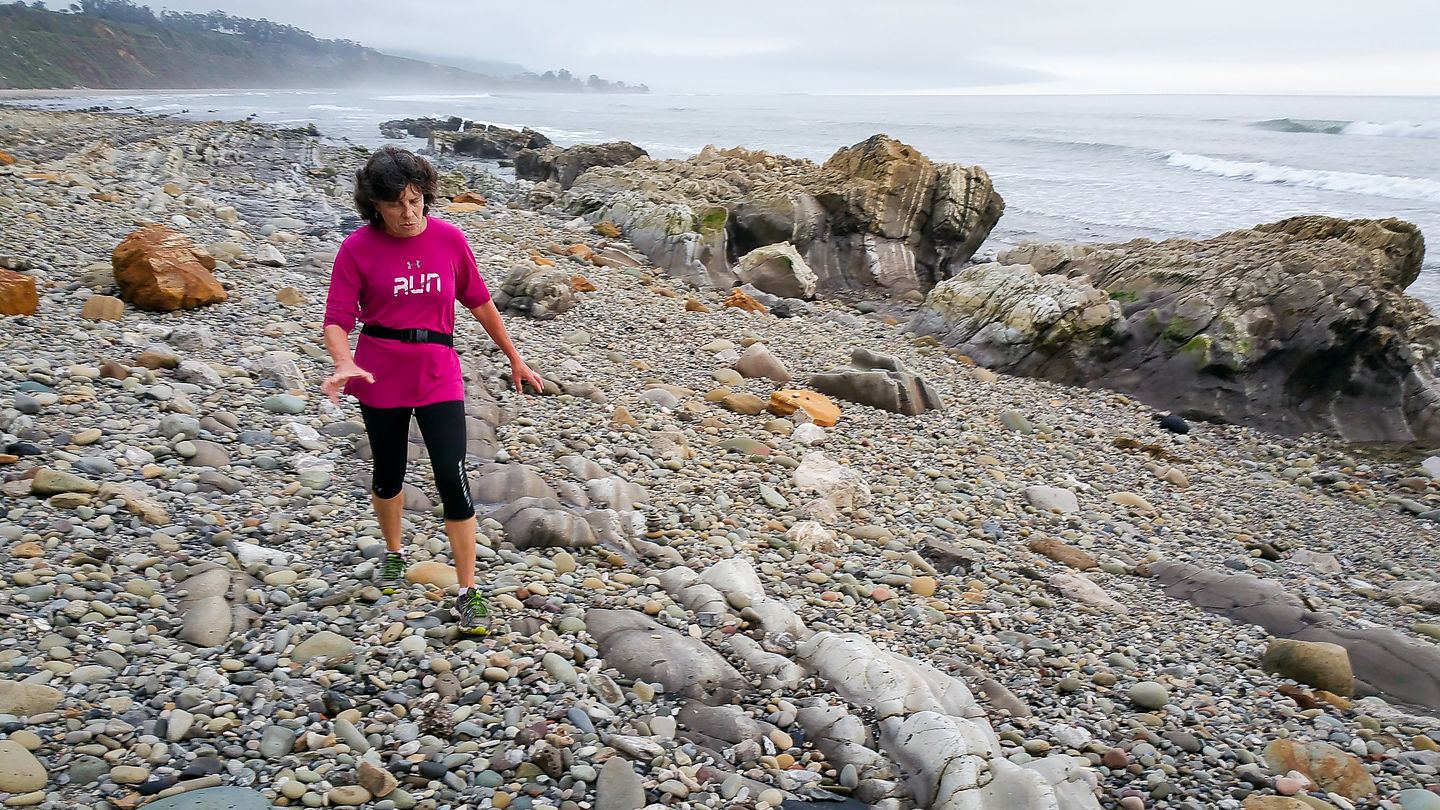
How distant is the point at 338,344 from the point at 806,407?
5.09 m

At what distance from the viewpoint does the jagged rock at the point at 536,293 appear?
32.2 feet

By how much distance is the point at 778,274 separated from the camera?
14008mm

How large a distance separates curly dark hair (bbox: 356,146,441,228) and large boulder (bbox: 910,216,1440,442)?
30.9 feet

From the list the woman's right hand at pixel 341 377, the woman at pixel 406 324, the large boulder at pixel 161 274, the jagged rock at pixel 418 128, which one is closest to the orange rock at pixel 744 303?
the large boulder at pixel 161 274

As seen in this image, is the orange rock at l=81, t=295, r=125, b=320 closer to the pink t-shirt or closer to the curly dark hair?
the pink t-shirt

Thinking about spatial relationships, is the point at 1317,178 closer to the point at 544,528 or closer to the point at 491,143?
the point at 491,143

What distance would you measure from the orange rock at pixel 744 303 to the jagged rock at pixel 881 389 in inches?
141

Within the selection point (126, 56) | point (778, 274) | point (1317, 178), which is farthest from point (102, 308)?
point (126, 56)

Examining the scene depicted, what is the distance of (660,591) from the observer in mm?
4520

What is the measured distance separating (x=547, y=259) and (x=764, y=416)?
592 cm

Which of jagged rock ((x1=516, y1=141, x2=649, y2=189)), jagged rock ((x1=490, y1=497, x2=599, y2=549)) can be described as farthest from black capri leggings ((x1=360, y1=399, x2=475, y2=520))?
jagged rock ((x1=516, y1=141, x2=649, y2=189))

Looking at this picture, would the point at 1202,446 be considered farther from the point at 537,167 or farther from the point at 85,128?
the point at 85,128

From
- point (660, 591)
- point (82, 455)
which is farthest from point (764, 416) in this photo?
point (82, 455)

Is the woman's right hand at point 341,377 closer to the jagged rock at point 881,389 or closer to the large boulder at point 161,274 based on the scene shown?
the large boulder at point 161,274
